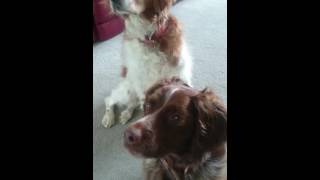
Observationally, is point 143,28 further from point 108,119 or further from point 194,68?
point 108,119

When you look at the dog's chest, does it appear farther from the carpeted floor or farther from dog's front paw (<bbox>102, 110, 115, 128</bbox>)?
dog's front paw (<bbox>102, 110, 115, 128</bbox>)

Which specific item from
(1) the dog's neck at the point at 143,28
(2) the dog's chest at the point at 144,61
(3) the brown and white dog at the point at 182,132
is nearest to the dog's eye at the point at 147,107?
(3) the brown and white dog at the point at 182,132

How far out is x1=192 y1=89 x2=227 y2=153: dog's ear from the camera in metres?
1.25

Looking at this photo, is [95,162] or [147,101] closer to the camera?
[147,101]

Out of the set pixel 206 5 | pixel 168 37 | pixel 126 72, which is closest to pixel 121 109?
pixel 126 72

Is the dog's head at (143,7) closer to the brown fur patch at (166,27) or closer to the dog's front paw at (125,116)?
the brown fur patch at (166,27)

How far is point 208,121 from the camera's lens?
1.26m

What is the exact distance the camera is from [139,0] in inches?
50.0

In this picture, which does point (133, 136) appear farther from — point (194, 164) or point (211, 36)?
point (211, 36)

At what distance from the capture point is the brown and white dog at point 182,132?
1.25m

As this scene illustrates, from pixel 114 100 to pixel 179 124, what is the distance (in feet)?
0.96

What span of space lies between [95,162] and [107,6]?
1.69ft

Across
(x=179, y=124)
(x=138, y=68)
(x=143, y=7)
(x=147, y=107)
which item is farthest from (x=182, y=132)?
(x=143, y=7)

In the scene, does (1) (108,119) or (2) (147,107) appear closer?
(2) (147,107)
